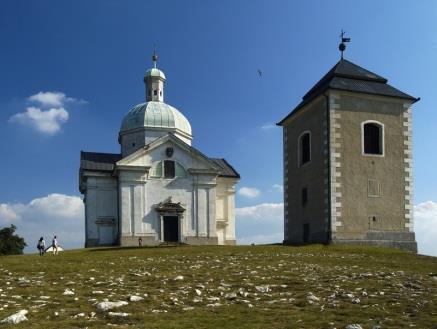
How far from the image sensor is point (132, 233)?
1845 inches

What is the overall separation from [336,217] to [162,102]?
30.4 m

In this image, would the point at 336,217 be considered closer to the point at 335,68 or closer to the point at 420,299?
the point at 335,68

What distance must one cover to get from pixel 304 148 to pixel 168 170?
1565cm

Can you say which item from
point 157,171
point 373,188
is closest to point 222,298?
point 373,188

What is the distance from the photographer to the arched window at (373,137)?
116ft

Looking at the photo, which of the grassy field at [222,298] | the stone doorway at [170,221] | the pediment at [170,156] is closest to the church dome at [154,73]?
the pediment at [170,156]

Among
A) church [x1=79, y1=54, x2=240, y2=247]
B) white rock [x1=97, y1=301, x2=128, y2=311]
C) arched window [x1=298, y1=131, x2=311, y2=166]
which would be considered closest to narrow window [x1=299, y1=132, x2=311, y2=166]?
arched window [x1=298, y1=131, x2=311, y2=166]

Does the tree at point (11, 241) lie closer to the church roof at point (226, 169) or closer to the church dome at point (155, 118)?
the church dome at point (155, 118)

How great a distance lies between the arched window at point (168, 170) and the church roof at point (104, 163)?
506 centimetres

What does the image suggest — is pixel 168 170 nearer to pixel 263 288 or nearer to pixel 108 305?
pixel 263 288

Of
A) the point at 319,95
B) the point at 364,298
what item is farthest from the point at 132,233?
the point at 364,298

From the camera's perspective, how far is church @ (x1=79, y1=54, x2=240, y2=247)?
47375mm

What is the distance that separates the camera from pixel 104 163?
170ft

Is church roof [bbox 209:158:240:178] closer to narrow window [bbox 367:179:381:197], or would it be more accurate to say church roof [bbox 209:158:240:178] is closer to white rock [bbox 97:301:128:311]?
narrow window [bbox 367:179:381:197]
